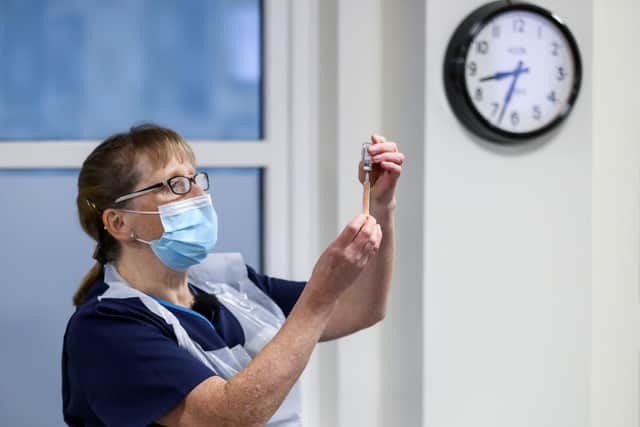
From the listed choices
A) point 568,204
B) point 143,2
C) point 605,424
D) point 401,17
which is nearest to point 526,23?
point 401,17

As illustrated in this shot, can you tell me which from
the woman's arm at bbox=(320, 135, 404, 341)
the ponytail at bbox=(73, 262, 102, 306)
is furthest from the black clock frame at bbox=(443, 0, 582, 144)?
the ponytail at bbox=(73, 262, 102, 306)

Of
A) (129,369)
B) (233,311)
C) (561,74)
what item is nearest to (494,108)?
(561,74)

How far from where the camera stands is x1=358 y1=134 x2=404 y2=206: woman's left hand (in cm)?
141

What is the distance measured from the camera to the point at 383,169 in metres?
1.44

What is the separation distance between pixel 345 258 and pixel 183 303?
0.41 m

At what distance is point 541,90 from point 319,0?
0.57m

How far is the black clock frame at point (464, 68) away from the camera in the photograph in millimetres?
1894

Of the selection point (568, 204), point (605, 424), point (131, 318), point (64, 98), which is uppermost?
point (64, 98)

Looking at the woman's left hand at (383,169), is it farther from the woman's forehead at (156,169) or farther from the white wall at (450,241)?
the white wall at (450,241)

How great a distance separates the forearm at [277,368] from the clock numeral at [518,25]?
1007 millimetres

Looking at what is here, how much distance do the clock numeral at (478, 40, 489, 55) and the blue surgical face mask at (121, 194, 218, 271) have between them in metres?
0.81

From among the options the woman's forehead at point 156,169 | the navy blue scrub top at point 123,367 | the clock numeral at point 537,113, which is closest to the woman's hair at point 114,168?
the woman's forehead at point 156,169

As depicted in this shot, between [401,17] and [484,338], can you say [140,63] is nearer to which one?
[401,17]

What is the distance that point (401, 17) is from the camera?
2.01 meters
